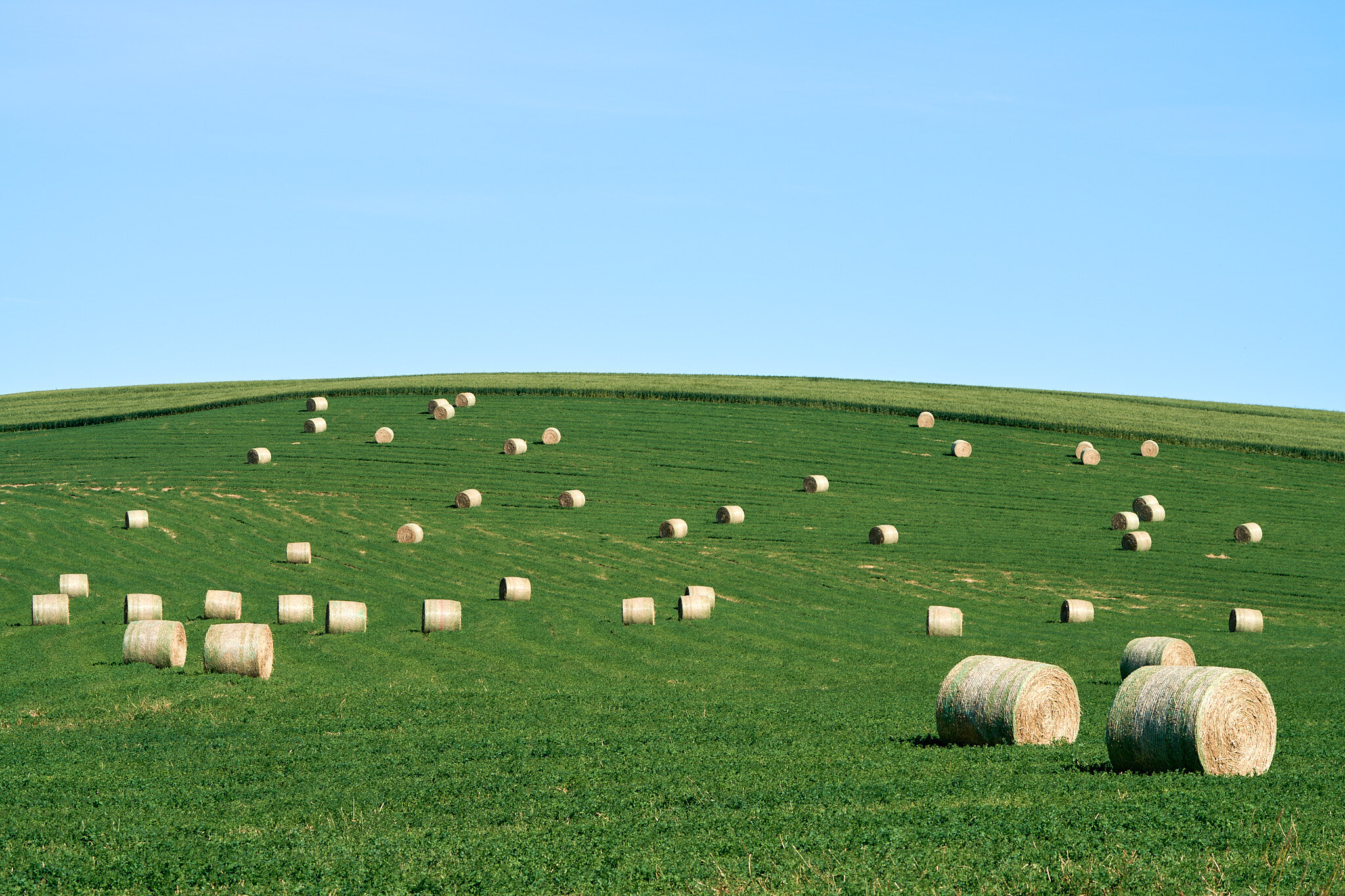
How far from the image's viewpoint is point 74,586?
33094 mm

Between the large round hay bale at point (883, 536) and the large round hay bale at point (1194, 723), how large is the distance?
2947cm

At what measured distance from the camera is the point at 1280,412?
88188mm

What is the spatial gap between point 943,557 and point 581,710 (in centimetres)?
2566

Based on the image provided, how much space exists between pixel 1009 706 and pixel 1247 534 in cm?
3374

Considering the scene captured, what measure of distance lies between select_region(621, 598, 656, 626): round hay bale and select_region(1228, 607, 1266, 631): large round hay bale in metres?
15.9

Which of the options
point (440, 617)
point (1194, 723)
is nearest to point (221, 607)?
point (440, 617)

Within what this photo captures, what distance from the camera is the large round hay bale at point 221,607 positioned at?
29594 millimetres

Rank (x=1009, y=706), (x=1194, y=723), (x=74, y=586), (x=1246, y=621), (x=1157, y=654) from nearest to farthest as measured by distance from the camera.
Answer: (x=1194, y=723) → (x=1009, y=706) → (x=1157, y=654) → (x=1246, y=621) → (x=74, y=586)

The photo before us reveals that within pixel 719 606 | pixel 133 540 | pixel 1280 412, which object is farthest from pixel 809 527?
pixel 1280 412

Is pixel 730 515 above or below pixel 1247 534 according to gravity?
above

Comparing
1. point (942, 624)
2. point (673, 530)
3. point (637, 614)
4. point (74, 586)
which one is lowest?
point (942, 624)

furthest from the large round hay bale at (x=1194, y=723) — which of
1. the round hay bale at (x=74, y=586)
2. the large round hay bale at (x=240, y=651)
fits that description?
the round hay bale at (x=74, y=586)

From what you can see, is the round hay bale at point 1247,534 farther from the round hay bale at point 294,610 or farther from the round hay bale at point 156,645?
the round hay bale at point 156,645

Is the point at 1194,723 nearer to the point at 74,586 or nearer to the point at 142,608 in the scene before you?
the point at 142,608
